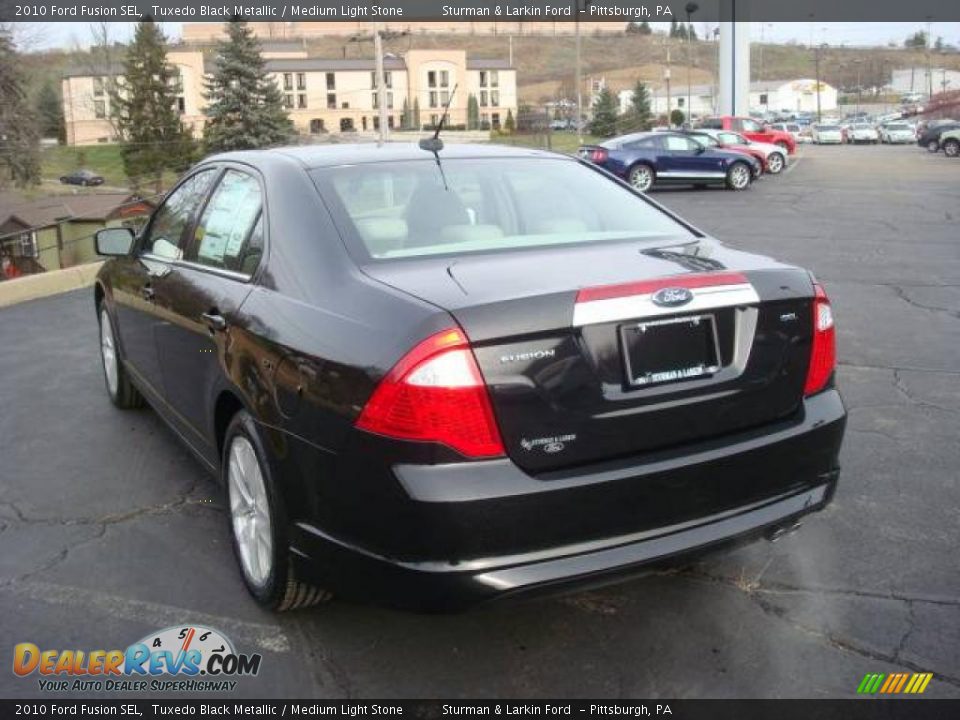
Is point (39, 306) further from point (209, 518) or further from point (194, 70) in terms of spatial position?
point (194, 70)

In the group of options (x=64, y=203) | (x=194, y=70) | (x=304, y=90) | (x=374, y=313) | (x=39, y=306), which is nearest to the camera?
(x=374, y=313)

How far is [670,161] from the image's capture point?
23938 millimetres

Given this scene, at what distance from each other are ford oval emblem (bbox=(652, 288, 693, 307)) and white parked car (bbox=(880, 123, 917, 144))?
62425 millimetres

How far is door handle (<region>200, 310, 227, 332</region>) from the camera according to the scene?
3.44 metres

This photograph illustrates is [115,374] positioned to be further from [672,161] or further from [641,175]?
[672,161]

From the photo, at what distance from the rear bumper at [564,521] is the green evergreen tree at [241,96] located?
57.9 m

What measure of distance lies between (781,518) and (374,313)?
143cm

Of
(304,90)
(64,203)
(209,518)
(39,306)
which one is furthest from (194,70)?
(209,518)

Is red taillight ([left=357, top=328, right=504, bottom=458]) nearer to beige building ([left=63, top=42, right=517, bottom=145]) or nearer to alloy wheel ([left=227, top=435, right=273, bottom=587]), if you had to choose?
alloy wheel ([left=227, top=435, right=273, bottom=587])

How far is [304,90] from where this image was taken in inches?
4557

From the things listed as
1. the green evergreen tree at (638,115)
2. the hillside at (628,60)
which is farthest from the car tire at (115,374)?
the hillside at (628,60)

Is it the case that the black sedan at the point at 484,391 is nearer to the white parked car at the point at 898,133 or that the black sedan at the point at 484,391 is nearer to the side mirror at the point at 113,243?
the side mirror at the point at 113,243

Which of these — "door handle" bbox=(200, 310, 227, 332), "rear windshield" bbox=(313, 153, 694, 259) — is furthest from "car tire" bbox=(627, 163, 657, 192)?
"door handle" bbox=(200, 310, 227, 332)
